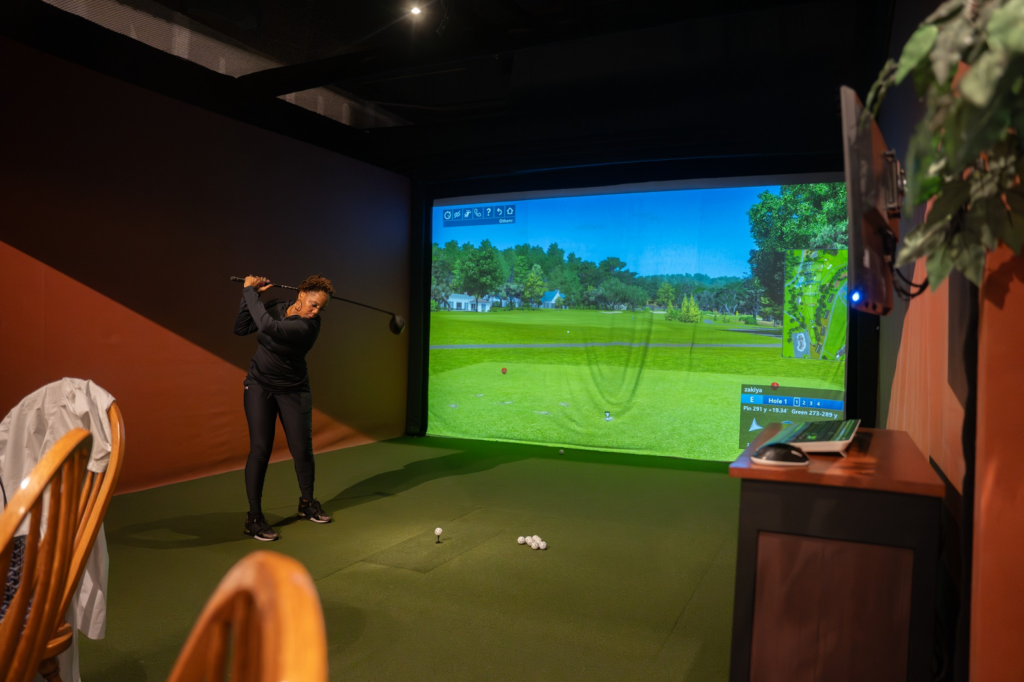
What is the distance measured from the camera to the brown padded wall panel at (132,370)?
3.84 meters

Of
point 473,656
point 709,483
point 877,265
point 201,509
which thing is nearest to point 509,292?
point 709,483

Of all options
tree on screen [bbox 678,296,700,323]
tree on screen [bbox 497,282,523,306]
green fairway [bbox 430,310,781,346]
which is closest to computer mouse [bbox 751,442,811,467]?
green fairway [bbox 430,310,781,346]

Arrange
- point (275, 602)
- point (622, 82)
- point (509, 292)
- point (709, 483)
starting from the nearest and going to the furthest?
point (275, 602) < point (709, 483) < point (622, 82) < point (509, 292)

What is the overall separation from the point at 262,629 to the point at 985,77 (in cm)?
96

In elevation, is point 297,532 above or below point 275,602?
below

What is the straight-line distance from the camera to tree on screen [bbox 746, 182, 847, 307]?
5.36m

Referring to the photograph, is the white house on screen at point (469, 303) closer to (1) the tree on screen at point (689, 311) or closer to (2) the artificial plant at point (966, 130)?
(1) the tree on screen at point (689, 311)

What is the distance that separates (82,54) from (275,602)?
15.3 ft

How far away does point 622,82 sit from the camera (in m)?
5.30

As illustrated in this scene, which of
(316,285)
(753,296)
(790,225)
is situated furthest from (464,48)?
(753,296)

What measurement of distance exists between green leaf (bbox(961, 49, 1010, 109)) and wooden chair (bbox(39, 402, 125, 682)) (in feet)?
4.92

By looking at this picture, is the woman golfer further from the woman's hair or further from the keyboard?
the keyboard

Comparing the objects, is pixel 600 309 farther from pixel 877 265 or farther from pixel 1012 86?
pixel 1012 86

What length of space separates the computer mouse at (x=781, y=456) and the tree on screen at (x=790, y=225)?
4232mm
